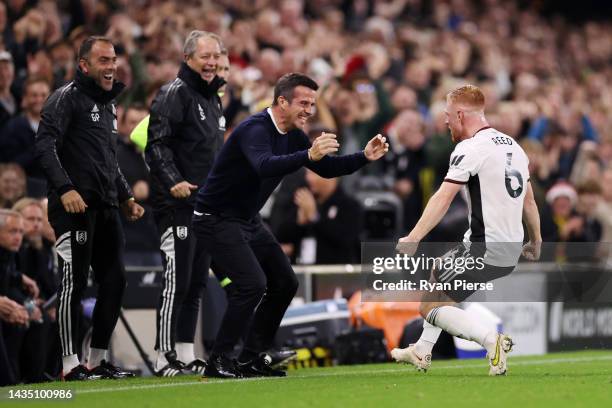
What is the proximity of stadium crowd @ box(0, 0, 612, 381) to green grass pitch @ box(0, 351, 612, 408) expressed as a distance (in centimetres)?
243

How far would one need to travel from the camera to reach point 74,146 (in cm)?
1002

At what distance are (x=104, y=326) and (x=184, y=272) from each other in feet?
2.64

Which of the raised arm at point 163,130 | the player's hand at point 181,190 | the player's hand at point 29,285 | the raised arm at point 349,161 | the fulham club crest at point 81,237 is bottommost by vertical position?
the player's hand at point 29,285

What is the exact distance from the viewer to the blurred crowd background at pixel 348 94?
43.8 ft

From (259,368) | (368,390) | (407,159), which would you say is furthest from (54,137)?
(407,159)

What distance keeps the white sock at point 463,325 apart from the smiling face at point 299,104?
1698 mm

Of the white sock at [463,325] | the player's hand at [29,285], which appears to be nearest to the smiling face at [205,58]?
the player's hand at [29,285]

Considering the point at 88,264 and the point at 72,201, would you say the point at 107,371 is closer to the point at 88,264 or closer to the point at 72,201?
the point at 88,264

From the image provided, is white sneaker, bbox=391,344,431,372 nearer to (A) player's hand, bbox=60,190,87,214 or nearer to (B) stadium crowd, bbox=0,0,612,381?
(A) player's hand, bbox=60,190,87,214

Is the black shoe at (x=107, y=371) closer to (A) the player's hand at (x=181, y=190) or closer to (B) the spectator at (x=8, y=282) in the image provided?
(B) the spectator at (x=8, y=282)

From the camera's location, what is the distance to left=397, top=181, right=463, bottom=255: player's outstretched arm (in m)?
8.88

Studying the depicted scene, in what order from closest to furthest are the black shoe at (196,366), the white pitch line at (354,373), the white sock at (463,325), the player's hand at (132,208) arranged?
the white pitch line at (354,373) → the white sock at (463,325) → the player's hand at (132,208) → the black shoe at (196,366)

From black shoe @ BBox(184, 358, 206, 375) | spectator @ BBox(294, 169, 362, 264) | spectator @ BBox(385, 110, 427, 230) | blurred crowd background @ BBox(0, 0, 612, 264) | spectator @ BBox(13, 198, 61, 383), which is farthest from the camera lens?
spectator @ BBox(385, 110, 427, 230)

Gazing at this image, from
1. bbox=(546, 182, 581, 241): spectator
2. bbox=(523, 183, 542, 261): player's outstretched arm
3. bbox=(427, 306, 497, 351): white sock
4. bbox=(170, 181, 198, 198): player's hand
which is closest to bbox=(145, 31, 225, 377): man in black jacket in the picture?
bbox=(170, 181, 198, 198): player's hand
